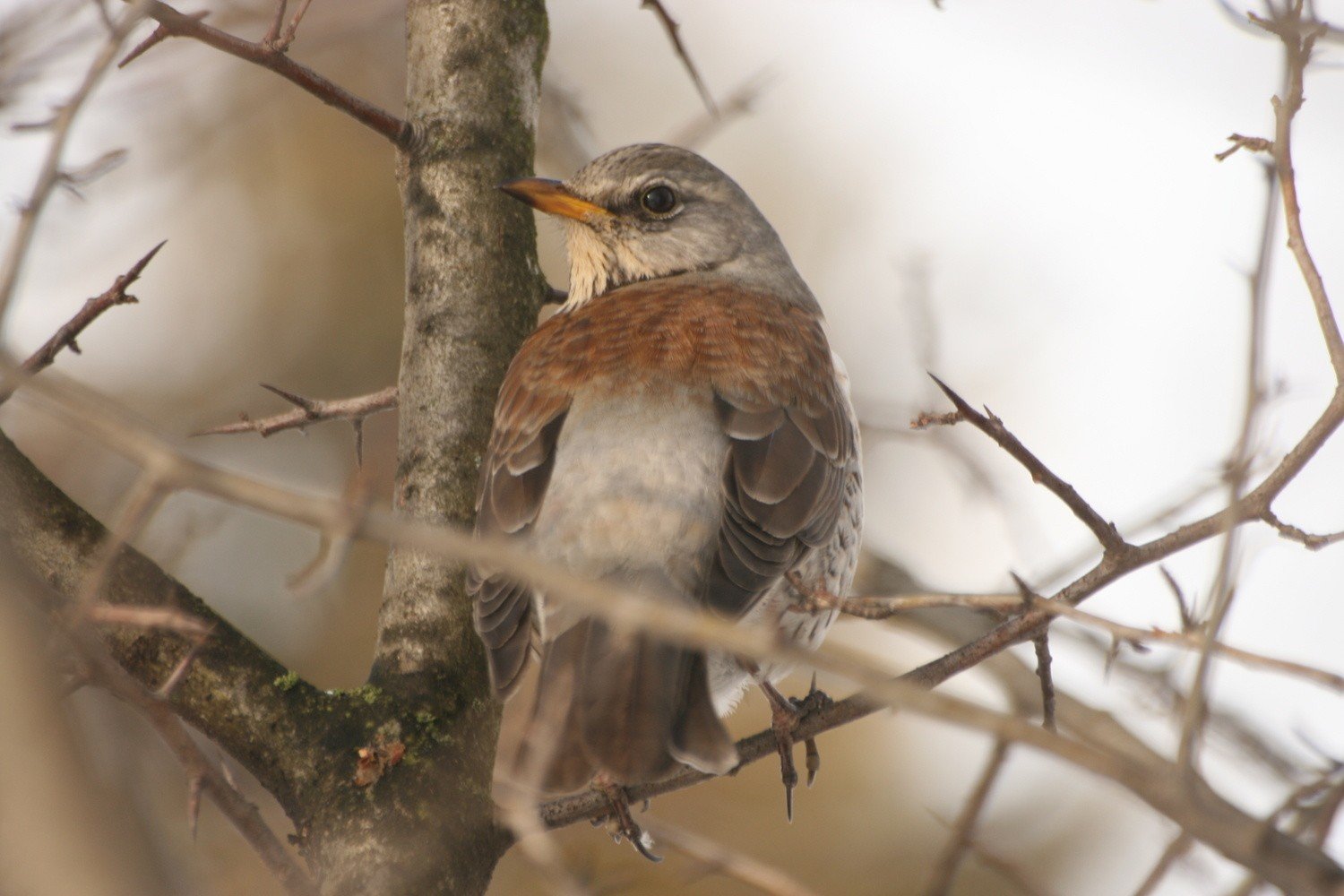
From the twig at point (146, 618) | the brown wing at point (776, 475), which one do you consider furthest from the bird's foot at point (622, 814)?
the twig at point (146, 618)

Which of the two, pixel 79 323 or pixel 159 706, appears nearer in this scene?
pixel 159 706

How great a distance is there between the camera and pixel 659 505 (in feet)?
13.2

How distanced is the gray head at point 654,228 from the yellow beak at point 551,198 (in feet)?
0.05

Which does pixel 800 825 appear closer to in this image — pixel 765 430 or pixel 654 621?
pixel 765 430

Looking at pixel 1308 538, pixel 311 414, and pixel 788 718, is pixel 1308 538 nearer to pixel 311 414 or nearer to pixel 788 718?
pixel 788 718

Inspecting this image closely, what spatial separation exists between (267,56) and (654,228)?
7.63ft

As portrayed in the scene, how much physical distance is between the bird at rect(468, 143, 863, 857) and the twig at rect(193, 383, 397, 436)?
46 centimetres

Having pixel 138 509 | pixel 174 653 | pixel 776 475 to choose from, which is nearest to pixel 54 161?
pixel 138 509

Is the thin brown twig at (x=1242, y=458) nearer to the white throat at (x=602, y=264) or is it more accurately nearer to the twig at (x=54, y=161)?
the twig at (x=54, y=161)

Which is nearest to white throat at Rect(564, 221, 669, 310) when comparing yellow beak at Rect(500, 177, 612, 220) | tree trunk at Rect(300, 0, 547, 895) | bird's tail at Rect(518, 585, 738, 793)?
yellow beak at Rect(500, 177, 612, 220)

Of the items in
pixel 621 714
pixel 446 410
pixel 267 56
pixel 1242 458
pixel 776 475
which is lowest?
pixel 621 714

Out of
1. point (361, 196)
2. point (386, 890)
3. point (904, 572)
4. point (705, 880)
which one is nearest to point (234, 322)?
point (361, 196)

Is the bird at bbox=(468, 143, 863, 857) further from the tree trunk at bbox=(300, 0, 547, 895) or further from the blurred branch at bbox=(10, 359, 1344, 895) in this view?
the blurred branch at bbox=(10, 359, 1344, 895)

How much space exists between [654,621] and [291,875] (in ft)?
3.69
